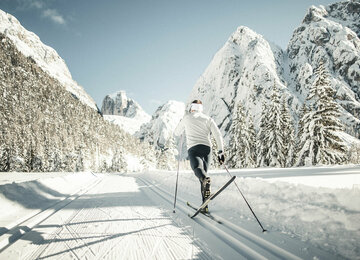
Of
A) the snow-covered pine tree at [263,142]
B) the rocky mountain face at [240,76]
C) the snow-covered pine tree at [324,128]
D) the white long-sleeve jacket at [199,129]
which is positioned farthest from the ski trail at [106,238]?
the rocky mountain face at [240,76]

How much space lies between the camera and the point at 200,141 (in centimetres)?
411

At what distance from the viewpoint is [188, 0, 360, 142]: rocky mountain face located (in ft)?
368

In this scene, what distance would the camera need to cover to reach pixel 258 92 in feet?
420

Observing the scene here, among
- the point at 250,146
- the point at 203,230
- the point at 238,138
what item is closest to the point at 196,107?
the point at 203,230

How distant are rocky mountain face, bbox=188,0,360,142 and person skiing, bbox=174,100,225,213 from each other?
104 m

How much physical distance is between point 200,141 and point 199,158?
381mm

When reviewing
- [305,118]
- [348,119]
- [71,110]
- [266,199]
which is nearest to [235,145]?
[305,118]

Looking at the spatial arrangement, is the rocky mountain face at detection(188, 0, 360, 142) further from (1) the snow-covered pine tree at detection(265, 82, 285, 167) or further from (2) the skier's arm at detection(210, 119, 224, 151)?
(2) the skier's arm at detection(210, 119, 224, 151)

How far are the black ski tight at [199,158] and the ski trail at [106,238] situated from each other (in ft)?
3.59

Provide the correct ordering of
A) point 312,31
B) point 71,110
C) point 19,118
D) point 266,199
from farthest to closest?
point 312,31 → point 71,110 → point 19,118 → point 266,199

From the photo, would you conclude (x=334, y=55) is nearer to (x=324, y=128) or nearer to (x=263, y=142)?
(x=263, y=142)

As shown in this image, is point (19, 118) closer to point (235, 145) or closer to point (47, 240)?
point (235, 145)

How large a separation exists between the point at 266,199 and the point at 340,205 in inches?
54.3

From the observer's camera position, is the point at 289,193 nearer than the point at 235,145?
Yes
